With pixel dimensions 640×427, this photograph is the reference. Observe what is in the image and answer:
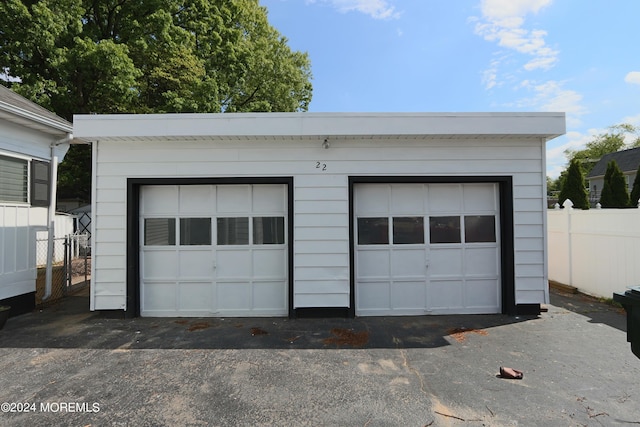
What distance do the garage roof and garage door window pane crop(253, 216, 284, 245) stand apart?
1.35m

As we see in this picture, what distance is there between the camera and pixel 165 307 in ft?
17.1

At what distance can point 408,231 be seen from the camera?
17.2 ft

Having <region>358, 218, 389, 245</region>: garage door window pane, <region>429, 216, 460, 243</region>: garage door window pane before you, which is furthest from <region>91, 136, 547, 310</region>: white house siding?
<region>429, 216, 460, 243</region>: garage door window pane

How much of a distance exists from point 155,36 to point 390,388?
47.7 feet

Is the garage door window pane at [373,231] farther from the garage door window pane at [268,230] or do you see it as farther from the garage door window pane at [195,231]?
the garage door window pane at [195,231]

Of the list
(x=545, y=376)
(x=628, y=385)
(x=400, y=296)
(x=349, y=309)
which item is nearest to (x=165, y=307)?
(x=349, y=309)

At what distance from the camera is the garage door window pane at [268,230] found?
206 inches

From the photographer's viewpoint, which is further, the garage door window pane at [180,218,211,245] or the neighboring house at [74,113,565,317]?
the garage door window pane at [180,218,211,245]

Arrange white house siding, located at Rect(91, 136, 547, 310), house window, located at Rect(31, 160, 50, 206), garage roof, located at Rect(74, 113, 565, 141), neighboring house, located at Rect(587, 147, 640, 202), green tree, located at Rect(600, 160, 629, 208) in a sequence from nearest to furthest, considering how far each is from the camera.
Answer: garage roof, located at Rect(74, 113, 565, 141), white house siding, located at Rect(91, 136, 547, 310), house window, located at Rect(31, 160, 50, 206), green tree, located at Rect(600, 160, 629, 208), neighboring house, located at Rect(587, 147, 640, 202)

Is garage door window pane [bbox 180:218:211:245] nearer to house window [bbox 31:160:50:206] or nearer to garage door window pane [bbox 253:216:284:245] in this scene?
garage door window pane [bbox 253:216:284:245]

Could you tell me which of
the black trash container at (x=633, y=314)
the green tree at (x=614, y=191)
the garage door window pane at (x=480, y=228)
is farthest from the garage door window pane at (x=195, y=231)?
the green tree at (x=614, y=191)

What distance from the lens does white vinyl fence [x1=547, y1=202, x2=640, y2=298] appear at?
526 centimetres

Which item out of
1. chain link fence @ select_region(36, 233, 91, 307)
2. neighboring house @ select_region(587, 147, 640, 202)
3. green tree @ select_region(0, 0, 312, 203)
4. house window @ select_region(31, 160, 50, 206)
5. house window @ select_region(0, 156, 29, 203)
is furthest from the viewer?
neighboring house @ select_region(587, 147, 640, 202)

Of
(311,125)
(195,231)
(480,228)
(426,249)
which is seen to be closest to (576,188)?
(480,228)
